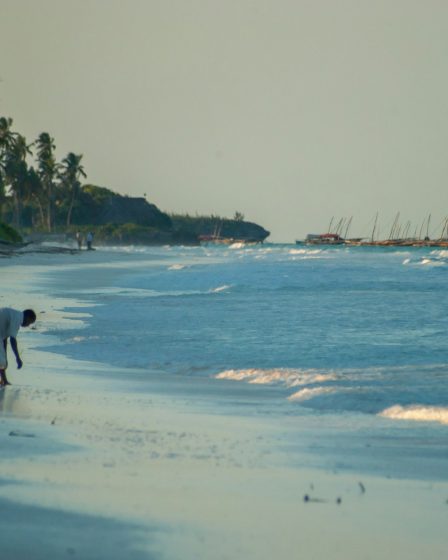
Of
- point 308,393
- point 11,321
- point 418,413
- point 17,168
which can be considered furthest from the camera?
point 17,168

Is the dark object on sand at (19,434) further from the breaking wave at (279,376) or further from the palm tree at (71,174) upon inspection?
the palm tree at (71,174)

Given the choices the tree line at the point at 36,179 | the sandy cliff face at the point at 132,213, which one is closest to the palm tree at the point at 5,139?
the tree line at the point at 36,179

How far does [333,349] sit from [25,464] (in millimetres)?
9927

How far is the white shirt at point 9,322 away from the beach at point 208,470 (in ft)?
1.84

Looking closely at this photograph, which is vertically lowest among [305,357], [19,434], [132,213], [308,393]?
[305,357]

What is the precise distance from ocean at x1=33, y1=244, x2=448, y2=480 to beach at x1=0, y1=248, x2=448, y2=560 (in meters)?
0.05

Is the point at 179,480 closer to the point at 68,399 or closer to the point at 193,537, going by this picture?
the point at 193,537

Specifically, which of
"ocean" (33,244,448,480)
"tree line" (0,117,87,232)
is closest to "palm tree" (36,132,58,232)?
"tree line" (0,117,87,232)

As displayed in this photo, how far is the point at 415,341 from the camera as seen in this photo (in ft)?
61.2

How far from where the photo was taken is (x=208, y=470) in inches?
307

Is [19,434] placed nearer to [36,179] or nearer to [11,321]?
[11,321]

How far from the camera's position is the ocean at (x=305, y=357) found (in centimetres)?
933

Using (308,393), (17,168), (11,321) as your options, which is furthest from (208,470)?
(17,168)

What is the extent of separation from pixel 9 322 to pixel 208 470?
5.22 meters
